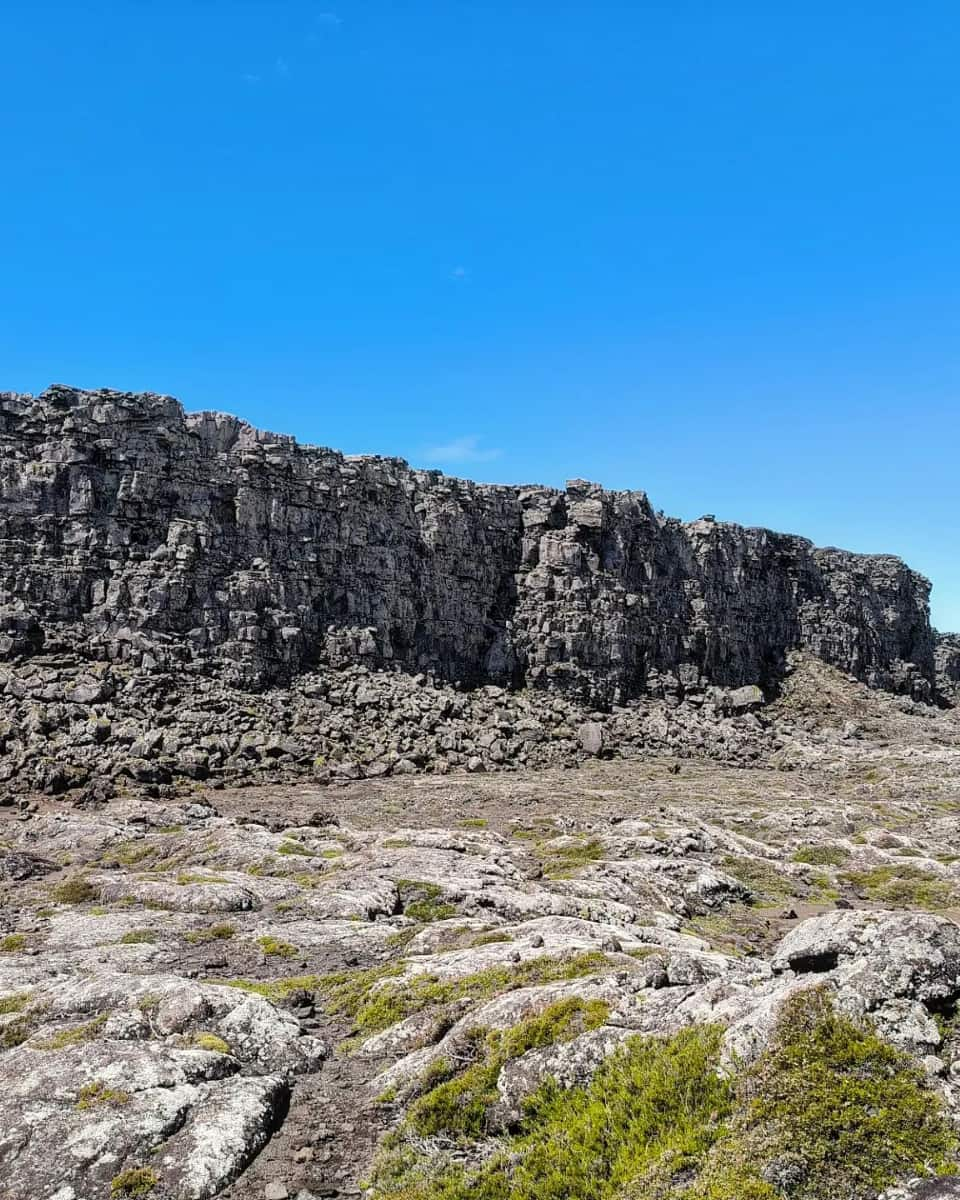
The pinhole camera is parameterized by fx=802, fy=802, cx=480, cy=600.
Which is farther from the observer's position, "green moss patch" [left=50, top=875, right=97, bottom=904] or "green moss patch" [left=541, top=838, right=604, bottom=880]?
"green moss patch" [left=541, top=838, right=604, bottom=880]

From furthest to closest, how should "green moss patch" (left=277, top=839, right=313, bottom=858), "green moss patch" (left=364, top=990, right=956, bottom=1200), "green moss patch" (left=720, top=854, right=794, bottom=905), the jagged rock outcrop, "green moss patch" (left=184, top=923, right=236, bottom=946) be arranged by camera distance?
1. the jagged rock outcrop
2. "green moss patch" (left=277, top=839, right=313, bottom=858)
3. "green moss patch" (left=720, top=854, right=794, bottom=905)
4. "green moss patch" (left=184, top=923, right=236, bottom=946)
5. "green moss patch" (left=364, top=990, right=956, bottom=1200)

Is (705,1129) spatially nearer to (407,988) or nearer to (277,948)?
(407,988)

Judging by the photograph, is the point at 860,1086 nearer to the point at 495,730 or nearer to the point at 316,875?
the point at 316,875

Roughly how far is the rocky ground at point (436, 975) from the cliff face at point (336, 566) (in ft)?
54.9

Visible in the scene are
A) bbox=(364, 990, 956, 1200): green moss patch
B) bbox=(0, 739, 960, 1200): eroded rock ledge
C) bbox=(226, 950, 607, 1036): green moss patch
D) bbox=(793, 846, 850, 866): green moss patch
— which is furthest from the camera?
bbox=(793, 846, 850, 866): green moss patch

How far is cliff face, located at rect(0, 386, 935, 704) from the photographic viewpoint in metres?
86.8

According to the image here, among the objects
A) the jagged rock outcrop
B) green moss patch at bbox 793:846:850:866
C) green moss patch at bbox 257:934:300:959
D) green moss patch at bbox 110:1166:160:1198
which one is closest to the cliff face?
the jagged rock outcrop

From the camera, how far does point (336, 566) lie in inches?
3986

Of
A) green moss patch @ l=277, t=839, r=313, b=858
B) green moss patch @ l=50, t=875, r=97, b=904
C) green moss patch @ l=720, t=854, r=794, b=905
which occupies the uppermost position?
green moss patch @ l=720, t=854, r=794, b=905

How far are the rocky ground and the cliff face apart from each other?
16733 millimetres

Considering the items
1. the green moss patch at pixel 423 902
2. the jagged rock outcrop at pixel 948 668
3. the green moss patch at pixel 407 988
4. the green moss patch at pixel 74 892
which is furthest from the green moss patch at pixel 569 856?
the jagged rock outcrop at pixel 948 668

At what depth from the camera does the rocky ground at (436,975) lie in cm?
1193

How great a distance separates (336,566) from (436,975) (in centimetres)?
8186

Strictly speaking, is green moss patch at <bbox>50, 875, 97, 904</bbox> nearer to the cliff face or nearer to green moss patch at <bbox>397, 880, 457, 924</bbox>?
green moss patch at <bbox>397, 880, 457, 924</bbox>
